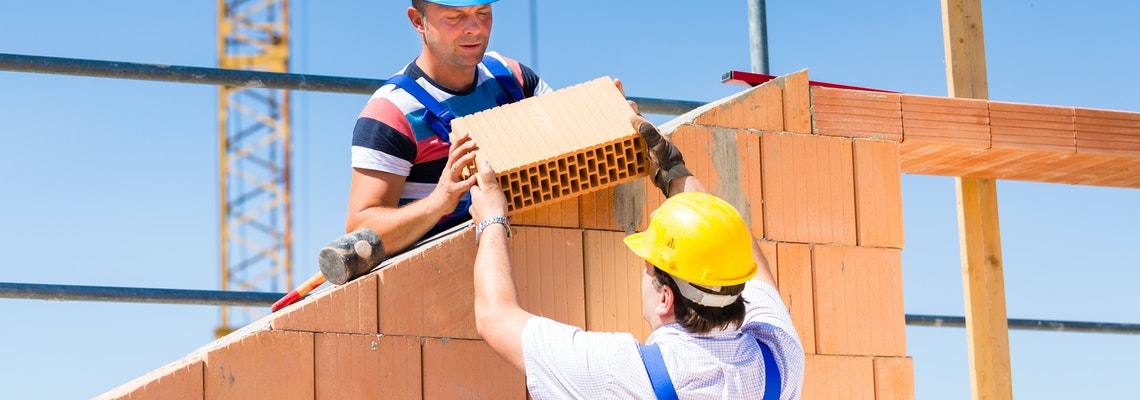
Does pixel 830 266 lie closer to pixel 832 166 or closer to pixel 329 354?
pixel 832 166

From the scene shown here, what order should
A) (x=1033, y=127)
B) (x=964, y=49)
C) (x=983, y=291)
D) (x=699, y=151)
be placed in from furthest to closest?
1. (x=964, y=49)
2. (x=983, y=291)
3. (x=1033, y=127)
4. (x=699, y=151)

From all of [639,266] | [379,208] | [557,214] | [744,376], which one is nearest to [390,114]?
[379,208]

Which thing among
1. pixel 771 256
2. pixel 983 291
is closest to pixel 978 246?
pixel 983 291

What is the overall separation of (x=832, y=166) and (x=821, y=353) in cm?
62

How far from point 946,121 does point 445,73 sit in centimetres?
175

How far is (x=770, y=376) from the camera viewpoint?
113 inches

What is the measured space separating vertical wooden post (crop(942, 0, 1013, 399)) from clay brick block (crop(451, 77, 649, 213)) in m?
1.96

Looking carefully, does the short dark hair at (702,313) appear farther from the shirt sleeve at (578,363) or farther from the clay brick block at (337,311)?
the clay brick block at (337,311)

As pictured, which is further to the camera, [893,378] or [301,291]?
[893,378]

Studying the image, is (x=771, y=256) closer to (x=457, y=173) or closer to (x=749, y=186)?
(x=749, y=186)

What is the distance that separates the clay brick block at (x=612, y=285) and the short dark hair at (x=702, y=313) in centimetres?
89

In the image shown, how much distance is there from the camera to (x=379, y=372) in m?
3.45

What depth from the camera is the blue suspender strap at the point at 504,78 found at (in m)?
4.21

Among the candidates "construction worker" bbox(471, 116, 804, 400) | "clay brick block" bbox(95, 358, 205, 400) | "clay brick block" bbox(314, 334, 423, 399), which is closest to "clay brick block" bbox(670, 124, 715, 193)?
"construction worker" bbox(471, 116, 804, 400)
